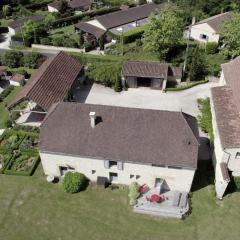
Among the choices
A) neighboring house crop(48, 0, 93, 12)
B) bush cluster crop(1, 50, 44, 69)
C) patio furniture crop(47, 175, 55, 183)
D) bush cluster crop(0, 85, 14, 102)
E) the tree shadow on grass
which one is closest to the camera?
the tree shadow on grass

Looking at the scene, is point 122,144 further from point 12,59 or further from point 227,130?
point 12,59

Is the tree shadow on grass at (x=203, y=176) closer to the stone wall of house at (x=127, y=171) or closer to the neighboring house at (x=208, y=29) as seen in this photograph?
the stone wall of house at (x=127, y=171)

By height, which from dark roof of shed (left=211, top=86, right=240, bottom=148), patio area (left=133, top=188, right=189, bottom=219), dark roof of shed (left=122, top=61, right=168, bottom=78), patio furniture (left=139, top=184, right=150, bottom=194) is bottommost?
patio area (left=133, top=188, right=189, bottom=219)

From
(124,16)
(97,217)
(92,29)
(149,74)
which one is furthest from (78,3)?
(97,217)

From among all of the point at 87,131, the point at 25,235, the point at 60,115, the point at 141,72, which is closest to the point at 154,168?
the point at 87,131

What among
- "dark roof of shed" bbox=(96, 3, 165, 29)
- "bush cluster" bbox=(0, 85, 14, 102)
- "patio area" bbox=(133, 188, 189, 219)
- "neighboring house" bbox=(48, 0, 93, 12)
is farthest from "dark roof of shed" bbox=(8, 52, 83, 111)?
"neighboring house" bbox=(48, 0, 93, 12)

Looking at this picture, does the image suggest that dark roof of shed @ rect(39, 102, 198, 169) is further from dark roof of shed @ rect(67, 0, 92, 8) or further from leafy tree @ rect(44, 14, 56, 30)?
dark roof of shed @ rect(67, 0, 92, 8)

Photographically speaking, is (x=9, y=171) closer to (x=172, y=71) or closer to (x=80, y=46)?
(x=172, y=71)
